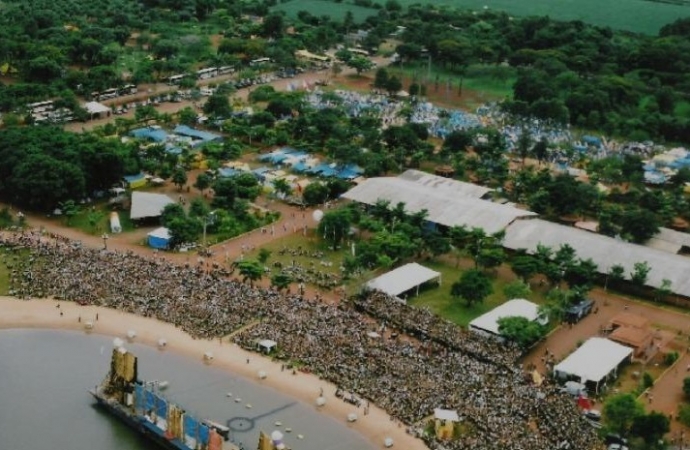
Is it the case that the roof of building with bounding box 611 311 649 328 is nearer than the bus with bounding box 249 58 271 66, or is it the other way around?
the roof of building with bounding box 611 311 649 328

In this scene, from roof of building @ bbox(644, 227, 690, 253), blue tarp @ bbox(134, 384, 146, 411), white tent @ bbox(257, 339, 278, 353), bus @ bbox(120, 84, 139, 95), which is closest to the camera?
blue tarp @ bbox(134, 384, 146, 411)

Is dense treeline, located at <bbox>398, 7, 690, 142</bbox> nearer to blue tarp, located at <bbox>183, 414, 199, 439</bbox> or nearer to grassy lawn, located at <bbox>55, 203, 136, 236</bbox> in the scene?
grassy lawn, located at <bbox>55, 203, 136, 236</bbox>

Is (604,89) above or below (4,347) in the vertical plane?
above

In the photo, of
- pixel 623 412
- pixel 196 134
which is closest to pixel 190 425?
pixel 623 412

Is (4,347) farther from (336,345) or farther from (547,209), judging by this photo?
(547,209)

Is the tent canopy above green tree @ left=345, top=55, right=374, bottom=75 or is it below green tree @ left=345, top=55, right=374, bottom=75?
below

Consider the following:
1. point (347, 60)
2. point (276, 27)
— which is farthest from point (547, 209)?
point (276, 27)

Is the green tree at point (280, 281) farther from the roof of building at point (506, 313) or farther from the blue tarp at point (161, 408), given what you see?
the blue tarp at point (161, 408)

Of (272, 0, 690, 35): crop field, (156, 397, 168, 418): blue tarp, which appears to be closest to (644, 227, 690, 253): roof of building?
(156, 397, 168, 418): blue tarp
